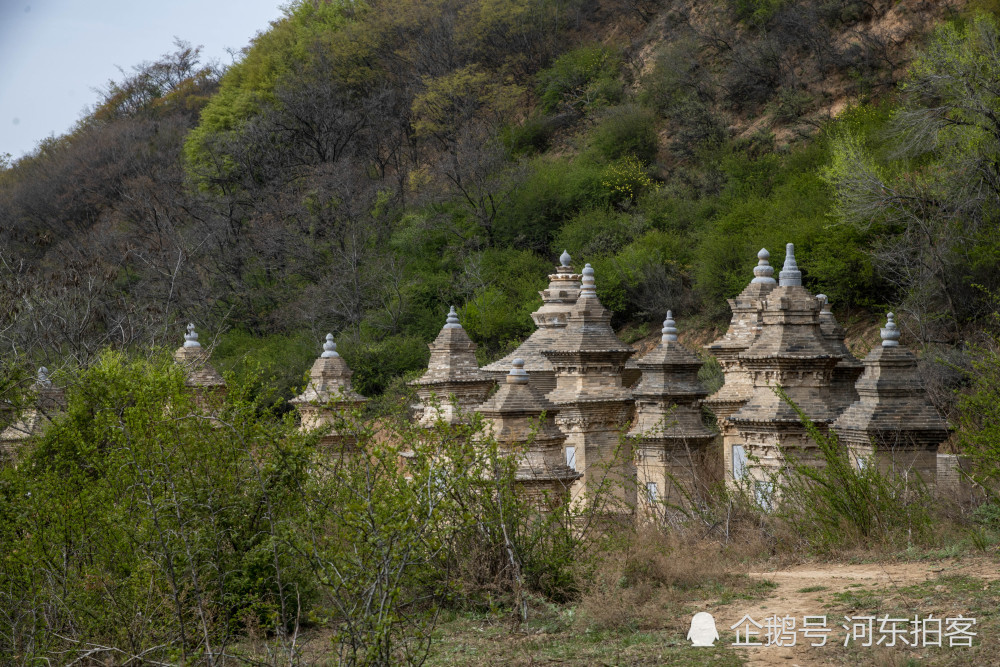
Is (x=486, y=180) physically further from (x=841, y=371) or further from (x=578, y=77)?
(x=841, y=371)

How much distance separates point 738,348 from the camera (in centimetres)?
2198

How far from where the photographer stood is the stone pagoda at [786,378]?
17.3 meters

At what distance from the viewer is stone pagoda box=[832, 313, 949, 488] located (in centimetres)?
1510

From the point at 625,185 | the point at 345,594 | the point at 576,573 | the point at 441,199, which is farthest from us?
the point at 441,199

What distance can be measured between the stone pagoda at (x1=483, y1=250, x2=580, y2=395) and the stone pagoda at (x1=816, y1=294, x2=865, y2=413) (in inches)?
215

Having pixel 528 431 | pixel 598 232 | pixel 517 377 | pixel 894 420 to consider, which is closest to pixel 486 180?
pixel 598 232

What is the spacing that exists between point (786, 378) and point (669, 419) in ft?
8.70

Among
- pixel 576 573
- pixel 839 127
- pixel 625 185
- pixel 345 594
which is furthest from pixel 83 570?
pixel 625 185

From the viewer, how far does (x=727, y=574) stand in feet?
36.6

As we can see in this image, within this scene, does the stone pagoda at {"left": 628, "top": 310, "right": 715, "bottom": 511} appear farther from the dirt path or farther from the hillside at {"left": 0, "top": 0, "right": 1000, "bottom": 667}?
the dirt path

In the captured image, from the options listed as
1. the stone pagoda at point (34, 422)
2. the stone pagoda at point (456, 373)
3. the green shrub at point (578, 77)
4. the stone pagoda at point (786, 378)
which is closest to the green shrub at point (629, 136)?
the green shrub at point (578, 77)

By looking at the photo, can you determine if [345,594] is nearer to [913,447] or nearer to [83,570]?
[83,570]

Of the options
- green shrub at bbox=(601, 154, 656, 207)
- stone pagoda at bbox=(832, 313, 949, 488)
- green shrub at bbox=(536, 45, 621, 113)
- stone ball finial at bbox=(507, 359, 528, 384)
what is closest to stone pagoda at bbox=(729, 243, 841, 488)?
stone pagoda at bbox=(832, 313, 949, 488)

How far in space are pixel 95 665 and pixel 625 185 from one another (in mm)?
40501
